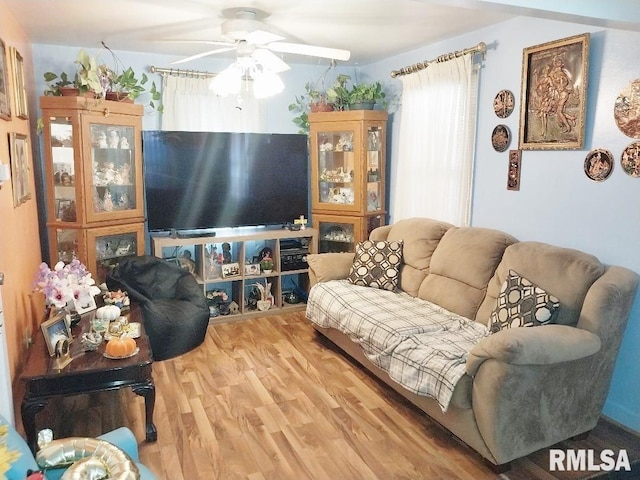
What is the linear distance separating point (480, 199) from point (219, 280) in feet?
7.44

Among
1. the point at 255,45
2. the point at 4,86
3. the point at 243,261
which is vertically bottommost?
the point at 243,261

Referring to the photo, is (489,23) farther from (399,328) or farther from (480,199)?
(399,328)

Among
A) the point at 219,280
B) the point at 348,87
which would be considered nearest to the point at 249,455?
the point at 219,280

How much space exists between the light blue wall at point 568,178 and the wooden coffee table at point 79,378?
8.16ft

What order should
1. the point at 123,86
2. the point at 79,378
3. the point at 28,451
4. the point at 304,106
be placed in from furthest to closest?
the point at 304,106 < the point at 123,86 < the point at 79,378 < the point at 28,451

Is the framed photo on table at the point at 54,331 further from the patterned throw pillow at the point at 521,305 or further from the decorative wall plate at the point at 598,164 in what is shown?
the decorative wall plate at the point at 598,164

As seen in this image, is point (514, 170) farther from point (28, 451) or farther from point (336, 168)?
point (28, 451)

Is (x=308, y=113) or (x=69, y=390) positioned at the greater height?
(x=308, y=113)

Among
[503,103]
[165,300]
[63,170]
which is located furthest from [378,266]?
[63,170]

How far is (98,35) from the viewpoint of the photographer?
12.2ft

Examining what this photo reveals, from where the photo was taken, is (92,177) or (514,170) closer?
(514,170)

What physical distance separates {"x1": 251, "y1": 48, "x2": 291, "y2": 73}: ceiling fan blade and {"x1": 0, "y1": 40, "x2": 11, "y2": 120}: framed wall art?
134cm

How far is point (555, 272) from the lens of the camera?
110 inches

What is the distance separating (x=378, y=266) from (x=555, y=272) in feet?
4.61
